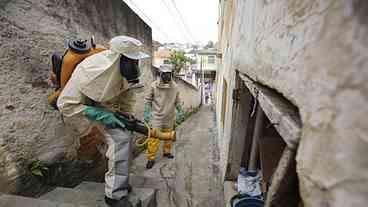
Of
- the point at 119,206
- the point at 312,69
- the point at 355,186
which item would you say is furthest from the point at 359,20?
the point at 119,206

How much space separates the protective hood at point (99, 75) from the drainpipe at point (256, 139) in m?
1.52

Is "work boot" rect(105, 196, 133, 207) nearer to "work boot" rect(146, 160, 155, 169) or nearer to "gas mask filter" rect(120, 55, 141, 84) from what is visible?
"gas mask filter" rect(120, 55, 141, 84)

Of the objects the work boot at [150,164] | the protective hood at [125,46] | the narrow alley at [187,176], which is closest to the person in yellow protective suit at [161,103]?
the work boot at [150,164]

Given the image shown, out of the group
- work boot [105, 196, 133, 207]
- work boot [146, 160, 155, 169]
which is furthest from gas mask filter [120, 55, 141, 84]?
work boot [146, 160, 155, 169]

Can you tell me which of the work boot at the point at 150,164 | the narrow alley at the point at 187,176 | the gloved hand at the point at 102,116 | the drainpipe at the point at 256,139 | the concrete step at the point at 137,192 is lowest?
the narrow alley at the point at 187,176

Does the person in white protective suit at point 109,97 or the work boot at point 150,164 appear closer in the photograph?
the person in white protective suit at point 109,97

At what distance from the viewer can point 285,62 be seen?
0.83 meters

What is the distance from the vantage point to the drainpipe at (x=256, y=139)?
2.16 m

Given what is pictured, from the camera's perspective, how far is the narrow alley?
8.50ft

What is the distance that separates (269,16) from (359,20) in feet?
2.48

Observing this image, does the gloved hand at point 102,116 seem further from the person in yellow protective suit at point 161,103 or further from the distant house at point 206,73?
the distant house at point 206,73

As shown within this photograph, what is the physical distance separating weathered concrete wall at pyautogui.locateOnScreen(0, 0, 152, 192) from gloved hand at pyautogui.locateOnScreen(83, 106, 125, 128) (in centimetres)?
69

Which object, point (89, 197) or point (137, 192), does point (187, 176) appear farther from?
point (89, 197)

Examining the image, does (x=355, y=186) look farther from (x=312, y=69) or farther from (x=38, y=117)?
(x=38, y=117)
